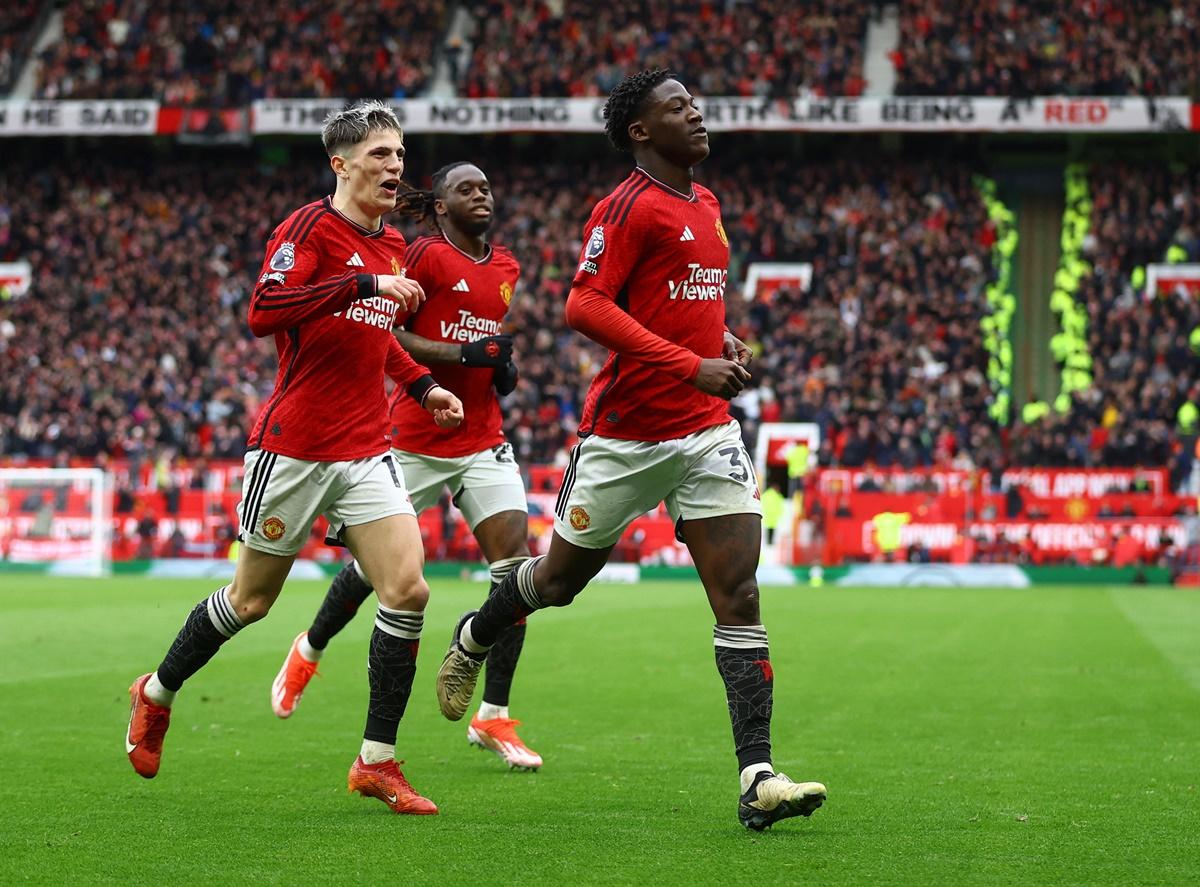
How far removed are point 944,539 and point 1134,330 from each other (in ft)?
28.7

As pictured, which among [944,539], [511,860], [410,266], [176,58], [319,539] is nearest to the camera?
[511,860]

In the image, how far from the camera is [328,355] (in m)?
6.59

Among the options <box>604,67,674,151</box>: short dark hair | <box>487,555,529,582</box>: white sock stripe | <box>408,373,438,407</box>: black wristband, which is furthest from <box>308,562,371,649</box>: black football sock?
<box>604,67,674,151</box>: short dark hair

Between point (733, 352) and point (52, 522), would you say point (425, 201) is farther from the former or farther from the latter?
point (52, 522)

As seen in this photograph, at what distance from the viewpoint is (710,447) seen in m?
6.30

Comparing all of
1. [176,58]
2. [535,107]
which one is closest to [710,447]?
[535,107]

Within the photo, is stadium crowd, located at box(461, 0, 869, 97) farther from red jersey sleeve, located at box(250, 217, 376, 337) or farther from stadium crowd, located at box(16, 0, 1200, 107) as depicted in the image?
red jersey sleeve, located at box(250, 217, 376, 337)

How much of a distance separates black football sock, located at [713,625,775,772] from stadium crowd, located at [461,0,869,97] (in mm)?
32338

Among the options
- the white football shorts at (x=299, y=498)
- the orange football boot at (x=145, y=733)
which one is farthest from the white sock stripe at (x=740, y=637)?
the orange football boot at (x=145, y=733)

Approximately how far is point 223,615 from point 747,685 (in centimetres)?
216

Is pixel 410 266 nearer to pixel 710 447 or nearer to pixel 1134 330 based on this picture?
pixel 710 447

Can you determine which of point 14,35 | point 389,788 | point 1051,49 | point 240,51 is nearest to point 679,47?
point 1051,49

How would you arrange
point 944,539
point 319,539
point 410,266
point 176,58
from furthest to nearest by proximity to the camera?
point 176,58 → point 319,539 → point 944,539 → point 410,266

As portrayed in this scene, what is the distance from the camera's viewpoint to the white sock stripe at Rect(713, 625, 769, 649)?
6090 mm
